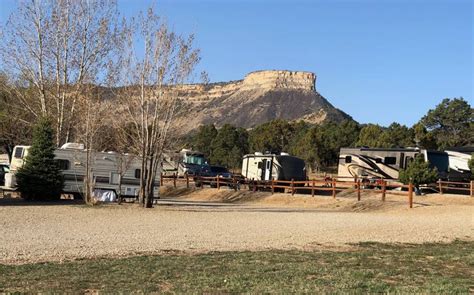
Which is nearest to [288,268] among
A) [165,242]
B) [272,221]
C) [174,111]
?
[165,242]

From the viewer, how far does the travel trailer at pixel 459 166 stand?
31.5 meters

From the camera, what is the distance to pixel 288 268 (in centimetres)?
826

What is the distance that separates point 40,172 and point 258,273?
15996 millimetres

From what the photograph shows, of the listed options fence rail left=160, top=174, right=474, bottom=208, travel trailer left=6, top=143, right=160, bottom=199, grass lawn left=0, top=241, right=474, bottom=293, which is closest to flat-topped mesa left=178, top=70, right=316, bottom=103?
fence rail left=160, top=174, right=474, bottom=208

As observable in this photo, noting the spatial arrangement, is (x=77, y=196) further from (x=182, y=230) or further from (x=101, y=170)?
(x=182, y=230)

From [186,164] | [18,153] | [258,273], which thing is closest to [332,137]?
[186,164]

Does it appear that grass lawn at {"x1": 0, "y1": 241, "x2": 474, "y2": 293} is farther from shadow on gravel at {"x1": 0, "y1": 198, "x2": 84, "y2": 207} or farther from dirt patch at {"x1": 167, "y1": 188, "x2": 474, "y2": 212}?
dirt patch at {"x1": 167, "y1": 188, "x2": 474, "y2": 212}

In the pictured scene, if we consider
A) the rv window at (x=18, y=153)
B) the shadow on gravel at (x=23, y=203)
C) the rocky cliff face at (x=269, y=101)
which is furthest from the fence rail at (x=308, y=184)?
the rocky cliff face at (x=269, y=101)

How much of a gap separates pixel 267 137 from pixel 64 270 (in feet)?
209

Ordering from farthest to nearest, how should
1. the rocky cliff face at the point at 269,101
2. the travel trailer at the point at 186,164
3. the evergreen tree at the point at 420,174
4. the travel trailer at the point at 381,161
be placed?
the rocky cliff face at the point at 269,101 < the travel trailer at the point at 186,164 < the travel trailer at the point at 381,161 < the evergreen tree at the point at 420,174

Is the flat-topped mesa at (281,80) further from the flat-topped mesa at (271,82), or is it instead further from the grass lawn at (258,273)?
the grass lawn at (258,273)

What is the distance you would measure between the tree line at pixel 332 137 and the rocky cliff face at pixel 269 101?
29.3 m

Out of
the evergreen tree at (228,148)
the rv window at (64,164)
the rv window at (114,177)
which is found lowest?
the rv window at (114,177)

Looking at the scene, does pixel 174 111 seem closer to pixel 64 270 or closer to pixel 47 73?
pixel 47 73
